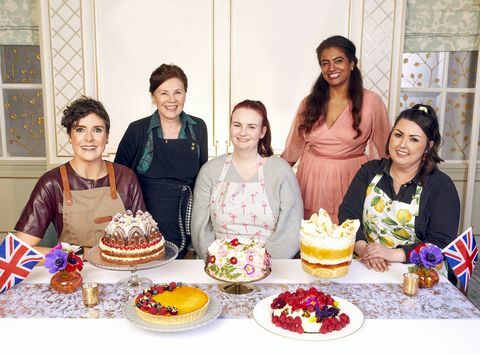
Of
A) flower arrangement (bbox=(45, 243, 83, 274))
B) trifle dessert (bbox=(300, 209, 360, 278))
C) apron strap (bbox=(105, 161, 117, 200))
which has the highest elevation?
apron strap (bbox=(105, 161, 117, 200))

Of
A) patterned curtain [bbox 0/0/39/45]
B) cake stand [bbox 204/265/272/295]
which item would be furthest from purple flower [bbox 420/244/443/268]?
patterned curtain [bbox 0/0/39/45]

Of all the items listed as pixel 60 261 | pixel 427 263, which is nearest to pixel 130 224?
pixel 60 261

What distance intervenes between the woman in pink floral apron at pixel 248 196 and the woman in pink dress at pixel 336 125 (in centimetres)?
55

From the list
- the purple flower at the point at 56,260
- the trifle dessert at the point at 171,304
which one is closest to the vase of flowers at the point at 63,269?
the purple flower at the point at 56,260

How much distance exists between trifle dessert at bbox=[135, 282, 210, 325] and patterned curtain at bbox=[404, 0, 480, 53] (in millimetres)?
3518

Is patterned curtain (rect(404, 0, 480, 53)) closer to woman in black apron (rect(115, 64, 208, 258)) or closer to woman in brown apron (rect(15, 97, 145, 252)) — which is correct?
woman in black apron (rect(115, 64, 208, 258))

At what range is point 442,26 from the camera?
4332mm

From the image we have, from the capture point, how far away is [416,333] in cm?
151

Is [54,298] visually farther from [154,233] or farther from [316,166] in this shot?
[316,166]

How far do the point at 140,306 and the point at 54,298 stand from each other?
42 cm

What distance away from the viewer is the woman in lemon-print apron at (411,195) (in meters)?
2.18

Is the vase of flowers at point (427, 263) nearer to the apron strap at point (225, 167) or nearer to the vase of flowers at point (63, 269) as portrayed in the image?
the apron strap at point (225, 167)

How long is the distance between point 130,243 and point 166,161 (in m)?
0.97

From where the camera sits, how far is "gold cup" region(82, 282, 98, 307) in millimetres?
1669
